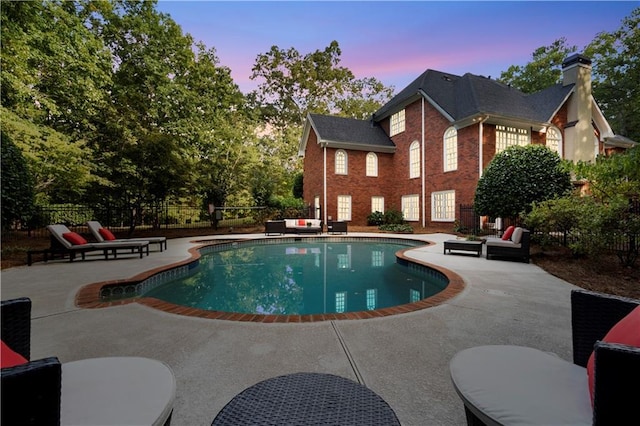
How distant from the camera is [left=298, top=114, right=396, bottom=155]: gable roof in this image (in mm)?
18688

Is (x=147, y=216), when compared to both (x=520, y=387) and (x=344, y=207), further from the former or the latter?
(x=520, y=387)

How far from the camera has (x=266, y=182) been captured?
21.4 meters

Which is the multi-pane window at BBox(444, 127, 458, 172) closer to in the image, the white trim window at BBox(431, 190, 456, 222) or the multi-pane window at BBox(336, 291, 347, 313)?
the white trim window at BBox(431, 190, 456, 222)

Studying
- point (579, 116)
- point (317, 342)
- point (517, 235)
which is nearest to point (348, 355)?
point (317, 342)

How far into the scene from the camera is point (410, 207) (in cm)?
1858

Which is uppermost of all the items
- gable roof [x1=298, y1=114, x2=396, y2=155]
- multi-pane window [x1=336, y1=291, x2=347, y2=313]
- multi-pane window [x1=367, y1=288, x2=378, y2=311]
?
gable roof [x1=298, y1=114, x2=396, y2=155]

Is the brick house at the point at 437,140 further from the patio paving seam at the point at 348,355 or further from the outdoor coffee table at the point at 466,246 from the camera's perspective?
the patio paving seam at the point at 348,355

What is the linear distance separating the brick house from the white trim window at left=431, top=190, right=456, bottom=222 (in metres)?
0.06

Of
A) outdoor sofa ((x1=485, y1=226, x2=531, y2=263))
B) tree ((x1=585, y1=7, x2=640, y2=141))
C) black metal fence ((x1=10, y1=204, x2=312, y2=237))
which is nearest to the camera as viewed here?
outdoor sofa ((x1=485, y1=226, x2=531, y2=263))

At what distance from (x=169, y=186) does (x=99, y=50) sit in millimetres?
5737

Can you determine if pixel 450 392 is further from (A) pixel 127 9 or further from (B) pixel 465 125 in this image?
(A) pixel 127 9

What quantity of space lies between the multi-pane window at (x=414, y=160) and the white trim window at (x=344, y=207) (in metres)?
4.37

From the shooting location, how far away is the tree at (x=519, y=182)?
917 centimetres

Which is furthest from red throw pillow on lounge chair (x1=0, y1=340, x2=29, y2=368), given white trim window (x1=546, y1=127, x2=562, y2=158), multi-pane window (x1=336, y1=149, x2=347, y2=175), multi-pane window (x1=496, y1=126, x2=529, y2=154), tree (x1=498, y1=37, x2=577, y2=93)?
tree (x1=498, y1=37, x2=577, y2=93)
